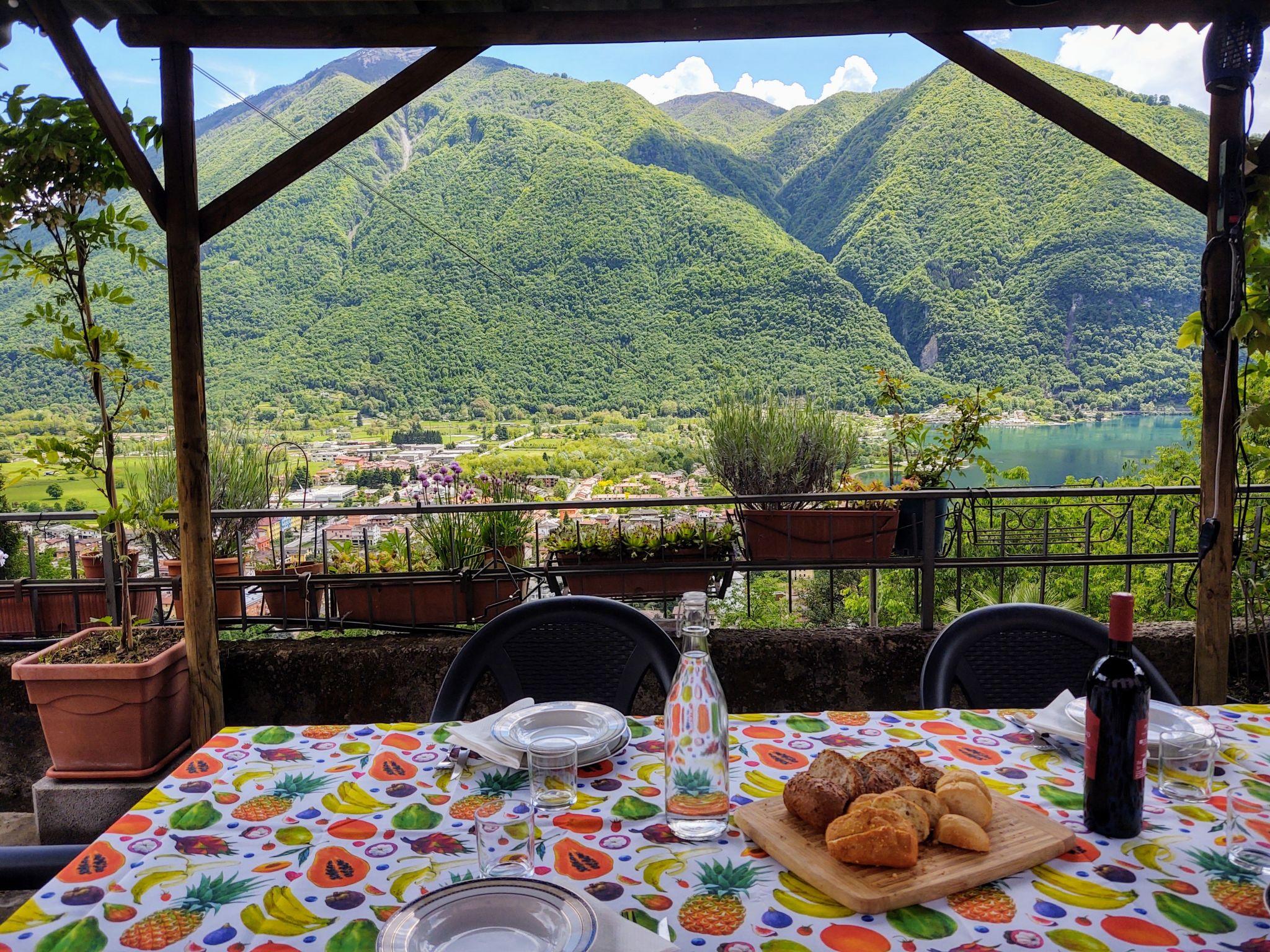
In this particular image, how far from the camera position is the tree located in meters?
2.36

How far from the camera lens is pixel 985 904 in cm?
78

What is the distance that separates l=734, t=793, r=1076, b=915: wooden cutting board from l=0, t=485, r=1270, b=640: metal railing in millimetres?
1954

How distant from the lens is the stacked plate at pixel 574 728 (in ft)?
3.66

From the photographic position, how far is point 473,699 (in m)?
2.73

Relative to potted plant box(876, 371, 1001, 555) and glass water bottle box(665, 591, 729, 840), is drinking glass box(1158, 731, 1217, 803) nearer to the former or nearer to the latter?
glass water bottle box(665, 591, 729, 840)

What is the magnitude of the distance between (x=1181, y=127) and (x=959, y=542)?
20.8 feet

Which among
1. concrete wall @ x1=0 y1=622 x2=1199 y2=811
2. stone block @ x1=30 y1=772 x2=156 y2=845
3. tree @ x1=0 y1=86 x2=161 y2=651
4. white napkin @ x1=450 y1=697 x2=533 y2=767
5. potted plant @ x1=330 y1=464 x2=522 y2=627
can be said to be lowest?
stone block @ x1=30 y1=772 x2=156 y2=845

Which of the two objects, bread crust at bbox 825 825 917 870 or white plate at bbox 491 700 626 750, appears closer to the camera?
bread crust at bbox 825 825 917 870

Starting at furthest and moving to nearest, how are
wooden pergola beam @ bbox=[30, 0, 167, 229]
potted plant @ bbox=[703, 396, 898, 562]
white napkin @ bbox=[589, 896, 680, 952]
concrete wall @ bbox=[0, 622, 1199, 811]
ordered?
potted plant @ bbox=[703, 396, 898, 562]
concrete wall @ bbox=[0, 622, 1199, 811]
wooden pergola beam @ bbox=[30, 0, 167, 229]
white napkin @ bbox=[589, 896, 680, 952]

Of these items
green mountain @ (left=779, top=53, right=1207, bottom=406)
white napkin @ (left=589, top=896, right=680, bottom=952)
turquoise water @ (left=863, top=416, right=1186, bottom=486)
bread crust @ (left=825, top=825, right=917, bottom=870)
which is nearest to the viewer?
white napkin @ (left=589, top=896, right=680, bottom=952)

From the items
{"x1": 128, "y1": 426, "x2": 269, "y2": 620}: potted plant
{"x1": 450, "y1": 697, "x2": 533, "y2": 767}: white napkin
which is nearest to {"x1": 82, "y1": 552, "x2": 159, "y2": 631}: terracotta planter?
{"x1": 128, "y1": 426, "x2": 269, "y2": 620}: potted plant

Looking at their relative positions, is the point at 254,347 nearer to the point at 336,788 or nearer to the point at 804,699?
the point at 804,699

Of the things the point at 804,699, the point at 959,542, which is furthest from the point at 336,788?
the point at 959,542

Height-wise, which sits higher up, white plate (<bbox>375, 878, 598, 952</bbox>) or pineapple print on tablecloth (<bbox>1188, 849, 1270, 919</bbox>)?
white plate (<bbox>375, 878, 598, 952</bbox>)
